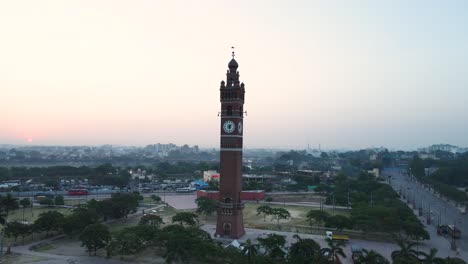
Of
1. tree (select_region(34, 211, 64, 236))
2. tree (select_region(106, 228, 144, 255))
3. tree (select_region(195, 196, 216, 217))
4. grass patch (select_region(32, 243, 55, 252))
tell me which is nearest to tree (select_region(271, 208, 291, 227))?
tree (select_region(195, 196, 216, 217))

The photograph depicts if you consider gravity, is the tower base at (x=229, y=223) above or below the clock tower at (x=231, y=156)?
below

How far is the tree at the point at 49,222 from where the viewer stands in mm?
47469

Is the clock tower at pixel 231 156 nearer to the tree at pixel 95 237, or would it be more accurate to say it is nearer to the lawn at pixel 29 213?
the tree at pixel 95 237

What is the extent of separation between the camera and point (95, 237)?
134ft

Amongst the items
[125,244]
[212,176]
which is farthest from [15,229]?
[212,176]

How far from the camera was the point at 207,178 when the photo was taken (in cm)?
12875

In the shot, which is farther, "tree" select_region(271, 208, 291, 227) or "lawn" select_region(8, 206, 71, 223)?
"lawn" select_region(8, 206, 71, 223)

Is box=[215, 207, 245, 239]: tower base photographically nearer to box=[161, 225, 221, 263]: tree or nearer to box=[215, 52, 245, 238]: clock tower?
box=[215, 52, 245, 238]: clock tower

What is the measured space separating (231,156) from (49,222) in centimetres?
2445

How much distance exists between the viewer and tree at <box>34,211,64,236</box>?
47.5m

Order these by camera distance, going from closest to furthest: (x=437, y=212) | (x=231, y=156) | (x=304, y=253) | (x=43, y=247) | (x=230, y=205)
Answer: (x=304, y=253)
(x=43, y=247)
(x=230, y=205)
(x=231, y=156)
(x=437, y=212)

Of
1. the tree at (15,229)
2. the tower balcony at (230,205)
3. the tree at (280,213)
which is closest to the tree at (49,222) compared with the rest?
the tree at (15,229)

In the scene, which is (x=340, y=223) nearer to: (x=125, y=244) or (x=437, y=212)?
(x=125, y=244)

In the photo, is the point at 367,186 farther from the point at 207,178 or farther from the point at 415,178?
the point at 415,178
